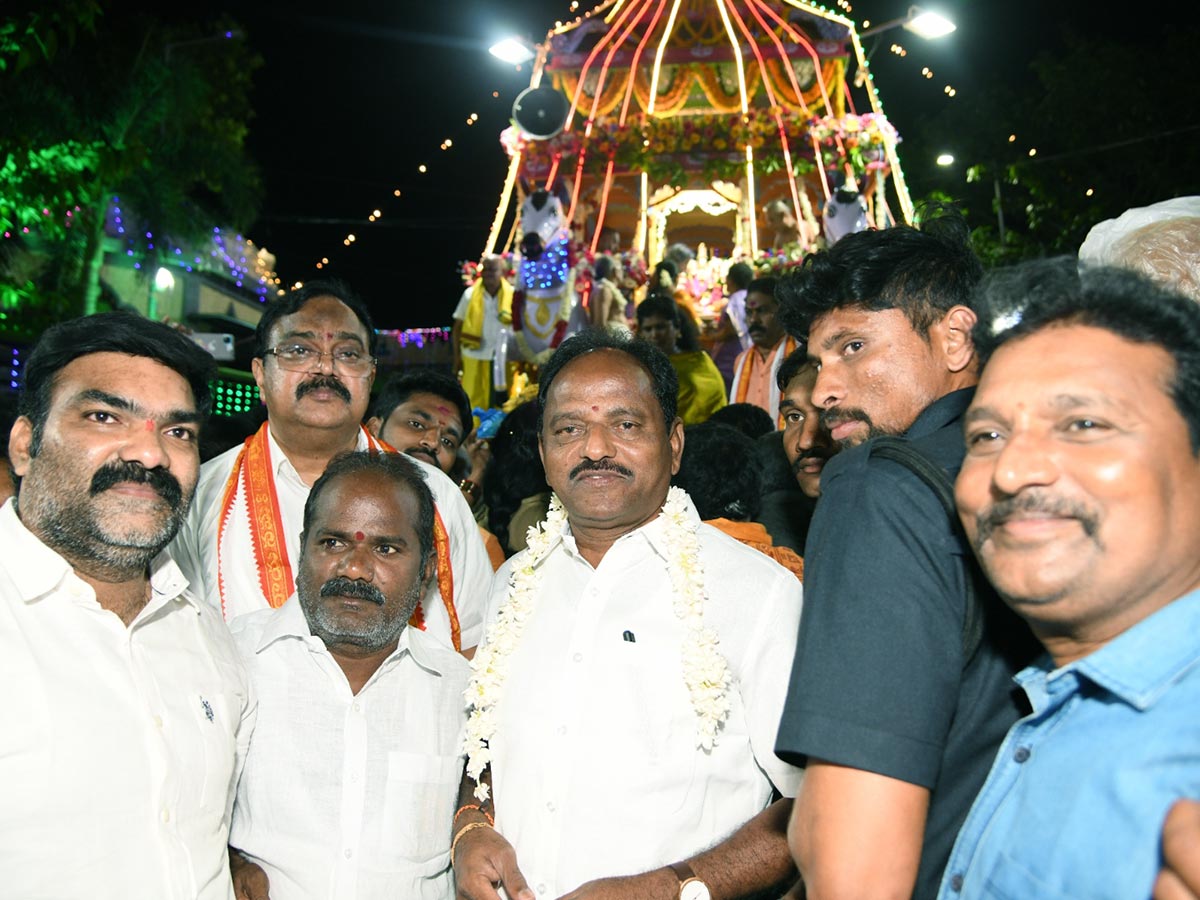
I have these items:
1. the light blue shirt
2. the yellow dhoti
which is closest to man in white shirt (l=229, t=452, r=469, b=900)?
the light blue shirt

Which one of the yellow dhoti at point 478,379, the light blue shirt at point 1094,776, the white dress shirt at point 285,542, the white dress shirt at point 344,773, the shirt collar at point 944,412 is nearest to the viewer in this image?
the light blue shirt at point 1094,776

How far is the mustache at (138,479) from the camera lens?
2.37m

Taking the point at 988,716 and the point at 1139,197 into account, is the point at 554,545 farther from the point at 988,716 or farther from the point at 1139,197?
the point at 1139,197

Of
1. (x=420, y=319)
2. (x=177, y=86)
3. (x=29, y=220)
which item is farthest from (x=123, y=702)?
(x=420, y=319)

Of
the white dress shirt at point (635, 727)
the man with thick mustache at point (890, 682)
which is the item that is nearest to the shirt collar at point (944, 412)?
the man with thick mustache at point (890, 682)

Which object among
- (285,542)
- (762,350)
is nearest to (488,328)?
(762,350)

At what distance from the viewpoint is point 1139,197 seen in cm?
1834

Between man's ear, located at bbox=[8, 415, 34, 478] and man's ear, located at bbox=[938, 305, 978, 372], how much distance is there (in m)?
2.14

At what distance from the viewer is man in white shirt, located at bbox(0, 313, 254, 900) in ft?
6.84

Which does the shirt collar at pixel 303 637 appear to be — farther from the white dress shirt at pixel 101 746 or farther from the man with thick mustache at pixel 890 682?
the man with thick mustache at pixel 890 682

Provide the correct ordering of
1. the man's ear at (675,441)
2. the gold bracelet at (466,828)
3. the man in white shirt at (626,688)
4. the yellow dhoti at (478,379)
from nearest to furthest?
the man in white shirt at (626,688) < the gold bracelet at (466,828) < the man's ear at (675,441) < the yellow dhoti at (478,379)

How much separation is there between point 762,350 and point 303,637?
186 inches

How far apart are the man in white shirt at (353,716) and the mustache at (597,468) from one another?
0.68m

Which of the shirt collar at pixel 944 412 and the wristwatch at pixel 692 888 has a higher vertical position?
the shirt collar at pixel 944 412
